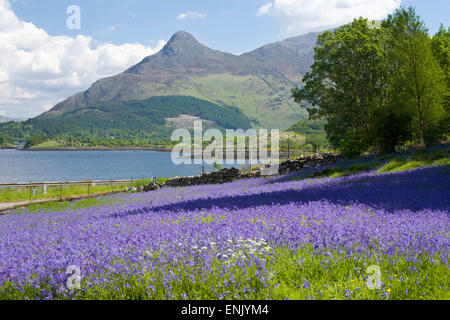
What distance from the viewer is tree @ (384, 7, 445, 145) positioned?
2491 cm

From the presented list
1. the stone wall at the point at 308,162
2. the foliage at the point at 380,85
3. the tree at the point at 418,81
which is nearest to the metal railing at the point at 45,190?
the stone wall at the point at 308,162

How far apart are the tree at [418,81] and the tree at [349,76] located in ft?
10.4

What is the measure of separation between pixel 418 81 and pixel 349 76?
7664 mm

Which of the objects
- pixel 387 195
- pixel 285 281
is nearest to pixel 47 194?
pixel 387 195

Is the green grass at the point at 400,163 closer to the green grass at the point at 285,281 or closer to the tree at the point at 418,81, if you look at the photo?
the tree at the point at 418,81

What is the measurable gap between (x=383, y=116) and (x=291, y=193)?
15.8 meters

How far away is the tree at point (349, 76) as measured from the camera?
103ft

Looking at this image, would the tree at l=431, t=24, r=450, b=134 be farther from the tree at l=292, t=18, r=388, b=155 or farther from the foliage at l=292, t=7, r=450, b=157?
the tree at l=292, t=18, r=388, b=155

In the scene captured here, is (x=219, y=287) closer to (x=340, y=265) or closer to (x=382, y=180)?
(x=340, y=265)

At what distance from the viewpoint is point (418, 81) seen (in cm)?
2548

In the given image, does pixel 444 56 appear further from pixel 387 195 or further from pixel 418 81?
pixel 387 195

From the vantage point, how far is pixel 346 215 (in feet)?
23.7

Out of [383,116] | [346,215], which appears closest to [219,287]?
[346,215]
